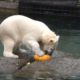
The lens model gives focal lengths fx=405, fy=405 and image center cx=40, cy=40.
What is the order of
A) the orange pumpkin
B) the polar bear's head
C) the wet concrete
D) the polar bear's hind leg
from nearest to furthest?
the wet concrete, the orange pumpkin, the polar bear's head, the polar bear's hind leg

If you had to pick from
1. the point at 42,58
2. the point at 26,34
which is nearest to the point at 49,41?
the point at 26,34

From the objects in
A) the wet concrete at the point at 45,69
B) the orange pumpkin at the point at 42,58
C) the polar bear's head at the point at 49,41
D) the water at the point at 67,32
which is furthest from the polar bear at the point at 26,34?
the water at the point at 67,32

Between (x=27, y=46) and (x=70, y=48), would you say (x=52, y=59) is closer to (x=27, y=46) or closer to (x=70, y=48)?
(x=27, y=46)

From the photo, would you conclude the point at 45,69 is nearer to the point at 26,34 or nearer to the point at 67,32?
the point at 26,34

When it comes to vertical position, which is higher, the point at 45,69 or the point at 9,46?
the point at 9,46

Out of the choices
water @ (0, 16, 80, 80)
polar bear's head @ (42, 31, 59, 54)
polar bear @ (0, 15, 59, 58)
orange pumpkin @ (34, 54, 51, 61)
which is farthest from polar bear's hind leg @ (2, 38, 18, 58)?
water @ (0, 16, 80, 80)

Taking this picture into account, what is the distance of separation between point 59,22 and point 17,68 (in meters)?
10.7

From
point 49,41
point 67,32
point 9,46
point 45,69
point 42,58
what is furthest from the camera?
point 67,32

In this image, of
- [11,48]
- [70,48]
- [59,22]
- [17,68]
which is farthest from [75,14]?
[17,68]

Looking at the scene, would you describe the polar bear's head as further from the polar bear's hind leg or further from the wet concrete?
the wet concrete

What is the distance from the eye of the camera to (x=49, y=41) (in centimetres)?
743

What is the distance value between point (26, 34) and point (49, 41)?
1.46 ft

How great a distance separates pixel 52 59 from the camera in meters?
6.82

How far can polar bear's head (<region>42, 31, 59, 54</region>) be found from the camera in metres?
7.39
